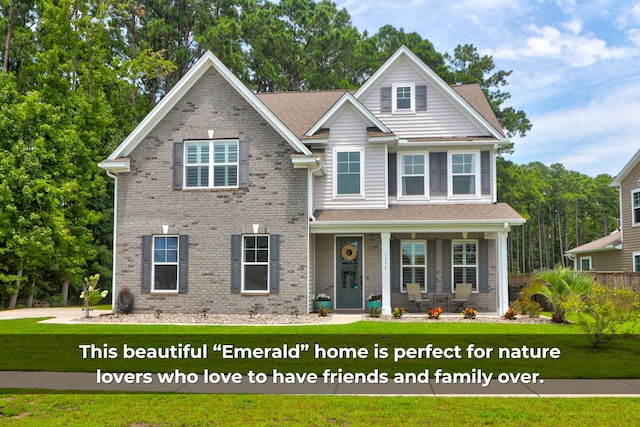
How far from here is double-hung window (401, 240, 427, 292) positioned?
20.2 m

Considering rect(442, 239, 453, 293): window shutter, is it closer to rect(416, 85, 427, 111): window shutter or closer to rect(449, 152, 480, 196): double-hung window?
rect(449, 152, 480, 196): double-hung window

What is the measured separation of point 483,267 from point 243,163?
862 centimetres

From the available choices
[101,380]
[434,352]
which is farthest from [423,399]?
[101,380]

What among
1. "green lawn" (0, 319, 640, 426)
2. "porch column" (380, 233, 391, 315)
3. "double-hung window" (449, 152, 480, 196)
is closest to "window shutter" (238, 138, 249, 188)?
"porch column" (380, 233, 391, 315)

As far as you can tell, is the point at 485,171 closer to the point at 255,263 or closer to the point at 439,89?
the point at 439,89

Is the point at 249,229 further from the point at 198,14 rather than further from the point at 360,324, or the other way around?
the point at 198,14


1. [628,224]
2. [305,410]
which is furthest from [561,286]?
[628,224]

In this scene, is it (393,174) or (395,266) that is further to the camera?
(393,174)

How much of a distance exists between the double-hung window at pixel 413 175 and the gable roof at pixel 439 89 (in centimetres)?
223

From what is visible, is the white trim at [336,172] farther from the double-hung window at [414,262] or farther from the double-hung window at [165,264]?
the double-hung window at [165,264]

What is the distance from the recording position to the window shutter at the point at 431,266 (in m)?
19.9

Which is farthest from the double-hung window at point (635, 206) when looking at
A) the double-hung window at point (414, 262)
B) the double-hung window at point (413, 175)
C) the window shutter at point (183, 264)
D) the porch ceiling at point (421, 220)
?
the window shutter at point (183, 264)

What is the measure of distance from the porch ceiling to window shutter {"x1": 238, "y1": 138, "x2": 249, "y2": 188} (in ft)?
8.33

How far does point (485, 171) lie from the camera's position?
68.1 feet
